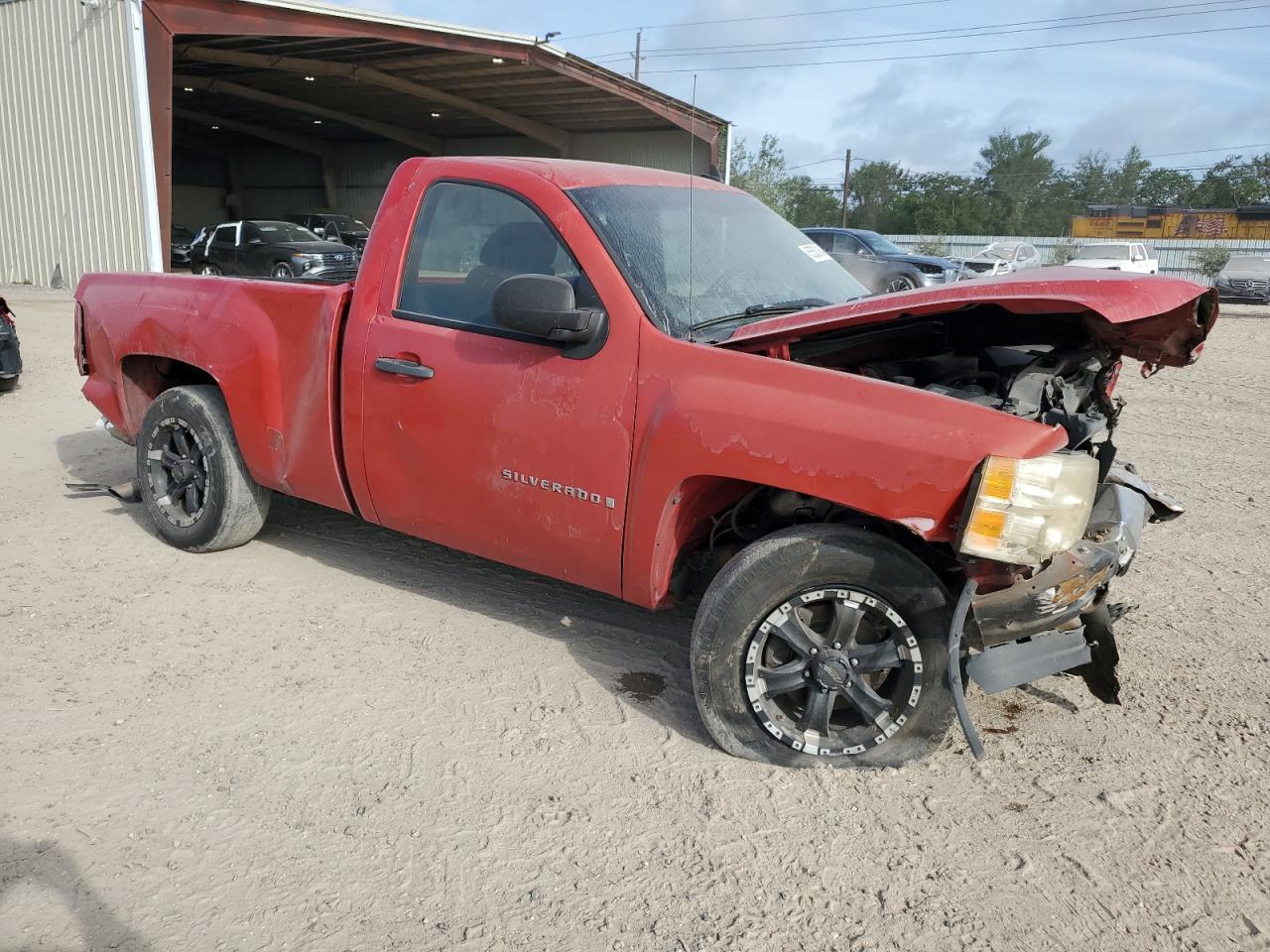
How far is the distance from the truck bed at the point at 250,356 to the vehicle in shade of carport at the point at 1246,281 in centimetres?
2650

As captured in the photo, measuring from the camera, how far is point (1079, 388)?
11.8ft

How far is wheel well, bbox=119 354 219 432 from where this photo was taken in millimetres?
5332

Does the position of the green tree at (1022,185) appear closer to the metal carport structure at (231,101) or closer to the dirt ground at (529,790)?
the metal carport structure at (231,101)

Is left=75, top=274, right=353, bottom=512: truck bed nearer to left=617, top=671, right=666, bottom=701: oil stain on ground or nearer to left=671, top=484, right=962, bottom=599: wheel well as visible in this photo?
left=617, top=671, right=666, bottom=701: oil stain on ground

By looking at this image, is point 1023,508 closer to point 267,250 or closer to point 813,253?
point 813,253

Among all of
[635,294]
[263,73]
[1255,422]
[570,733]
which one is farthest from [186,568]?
[263,73]

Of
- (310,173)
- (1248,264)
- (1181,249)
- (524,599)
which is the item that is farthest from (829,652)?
(310,173)

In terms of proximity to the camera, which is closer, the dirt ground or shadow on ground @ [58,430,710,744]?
the dirt ground

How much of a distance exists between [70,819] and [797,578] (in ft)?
7.60

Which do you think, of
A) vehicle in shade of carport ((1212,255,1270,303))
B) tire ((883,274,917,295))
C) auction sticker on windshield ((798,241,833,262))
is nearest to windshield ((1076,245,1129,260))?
vehicle in shade of carport ((1212,255,1270,303))

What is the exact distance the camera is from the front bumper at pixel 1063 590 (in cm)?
304

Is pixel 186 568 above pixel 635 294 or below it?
below

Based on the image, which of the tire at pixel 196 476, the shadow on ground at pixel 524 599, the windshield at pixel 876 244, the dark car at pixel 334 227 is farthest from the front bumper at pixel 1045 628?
the dark car at pixel 334 227

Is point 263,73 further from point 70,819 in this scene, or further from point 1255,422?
point 70,819
